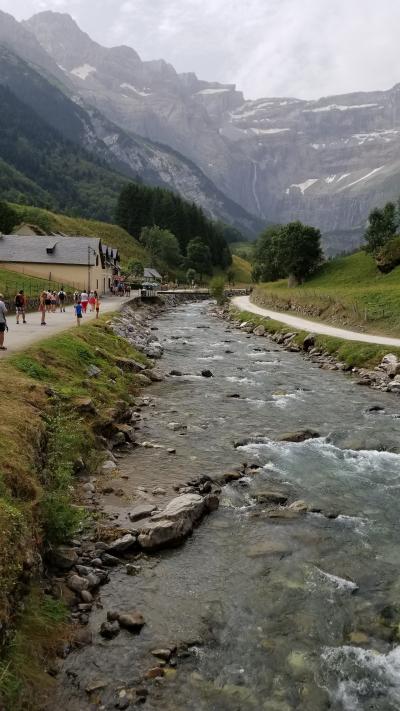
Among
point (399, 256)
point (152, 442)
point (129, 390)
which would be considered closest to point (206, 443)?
point (152, 442)

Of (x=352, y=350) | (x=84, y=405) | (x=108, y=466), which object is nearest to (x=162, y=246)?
(x=352, y=350)

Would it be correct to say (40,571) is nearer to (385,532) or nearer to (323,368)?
(385,532)

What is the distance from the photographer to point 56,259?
93938 mm

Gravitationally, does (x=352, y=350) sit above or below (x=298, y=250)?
below

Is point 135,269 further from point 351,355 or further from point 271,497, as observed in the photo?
point 271,497

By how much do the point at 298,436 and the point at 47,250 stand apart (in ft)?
273

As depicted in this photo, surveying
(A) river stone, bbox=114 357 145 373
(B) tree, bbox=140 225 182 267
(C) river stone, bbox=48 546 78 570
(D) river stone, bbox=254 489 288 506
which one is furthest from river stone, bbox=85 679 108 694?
(B) tree, bbox=140 225 182 267

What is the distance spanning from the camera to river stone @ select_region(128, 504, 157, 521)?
46.0 ft

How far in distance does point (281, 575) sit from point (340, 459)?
8471 mm

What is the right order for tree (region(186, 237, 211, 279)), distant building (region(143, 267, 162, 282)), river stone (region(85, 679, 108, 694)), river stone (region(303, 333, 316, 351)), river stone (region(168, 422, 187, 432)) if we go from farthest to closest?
tree (region(186, 237, 211, 279)) < distant building (region(143, 267, 162, 282)) < river stone (region(303, 333, 316, 351)) < river stone (region(168, 422, 187, 432)) < river stone (region(85, 679, 108, 694))

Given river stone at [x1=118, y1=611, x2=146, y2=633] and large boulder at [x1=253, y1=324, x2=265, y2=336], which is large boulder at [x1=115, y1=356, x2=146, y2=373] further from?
large boulder at [x1=253, y1=324, x2=265, y2=336]

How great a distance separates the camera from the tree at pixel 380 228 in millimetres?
102438

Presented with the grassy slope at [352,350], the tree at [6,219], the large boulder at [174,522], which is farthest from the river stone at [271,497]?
the tree at [6,219]

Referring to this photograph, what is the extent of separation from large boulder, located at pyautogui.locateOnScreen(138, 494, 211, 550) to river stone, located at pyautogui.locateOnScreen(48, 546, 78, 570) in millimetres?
1822
